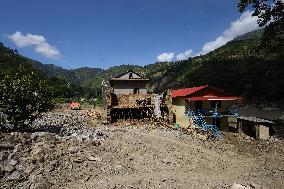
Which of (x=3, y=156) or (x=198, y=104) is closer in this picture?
(x=3, y=156)

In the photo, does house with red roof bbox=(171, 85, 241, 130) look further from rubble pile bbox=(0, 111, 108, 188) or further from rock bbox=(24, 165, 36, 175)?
A: rock bbox=(24, 165, 36, 175)

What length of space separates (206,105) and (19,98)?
23.1m

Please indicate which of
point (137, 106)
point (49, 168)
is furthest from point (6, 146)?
point (137, 106)

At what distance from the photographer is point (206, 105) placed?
4116 cm

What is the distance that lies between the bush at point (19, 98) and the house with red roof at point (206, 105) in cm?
1719

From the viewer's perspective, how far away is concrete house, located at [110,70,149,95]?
57.4 meters

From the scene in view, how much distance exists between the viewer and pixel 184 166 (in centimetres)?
2544

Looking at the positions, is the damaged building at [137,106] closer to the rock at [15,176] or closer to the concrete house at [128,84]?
the concrete house at [128,84]

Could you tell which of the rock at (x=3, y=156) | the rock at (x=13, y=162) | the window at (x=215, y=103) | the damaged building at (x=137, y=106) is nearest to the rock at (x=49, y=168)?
the rock at (x=13, y=162)

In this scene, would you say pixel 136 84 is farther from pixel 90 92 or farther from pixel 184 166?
pixel 90 92

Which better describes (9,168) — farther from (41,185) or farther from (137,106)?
(137,106)

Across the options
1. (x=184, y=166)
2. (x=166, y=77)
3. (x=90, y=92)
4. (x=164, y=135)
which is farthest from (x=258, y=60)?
(x=184, y=166)

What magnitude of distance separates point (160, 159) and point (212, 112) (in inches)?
630

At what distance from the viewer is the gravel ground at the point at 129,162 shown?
2098 centimetres
